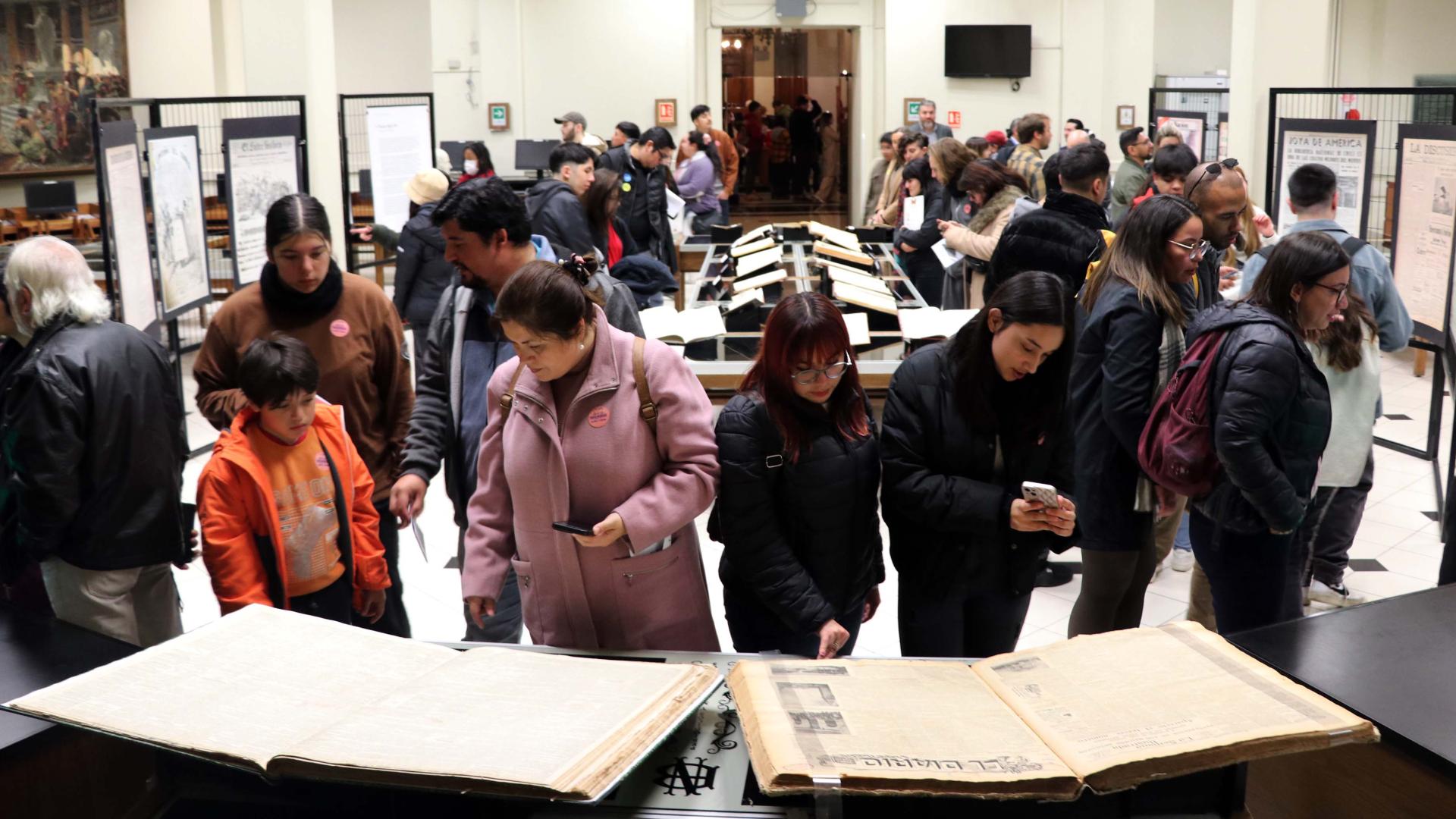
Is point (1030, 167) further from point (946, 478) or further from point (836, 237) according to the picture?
point (946, 478)

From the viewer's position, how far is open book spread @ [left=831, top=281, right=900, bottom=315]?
19.3 feet

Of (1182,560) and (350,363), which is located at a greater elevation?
(350,363)

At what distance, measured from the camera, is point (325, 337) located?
3.43 m

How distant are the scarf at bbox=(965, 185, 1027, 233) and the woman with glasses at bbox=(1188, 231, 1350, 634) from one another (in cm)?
330

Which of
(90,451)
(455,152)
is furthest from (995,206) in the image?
(455,152)

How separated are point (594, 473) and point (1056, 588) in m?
3.25

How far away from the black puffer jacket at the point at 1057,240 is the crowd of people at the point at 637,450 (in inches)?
34.2

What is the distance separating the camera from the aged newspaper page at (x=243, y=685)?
67.1 inches

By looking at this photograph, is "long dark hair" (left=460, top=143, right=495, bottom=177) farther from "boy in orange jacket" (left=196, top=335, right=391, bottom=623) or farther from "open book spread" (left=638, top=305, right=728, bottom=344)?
"boy in orange jacket" (left=196, top=335, right=391, bottom=623)

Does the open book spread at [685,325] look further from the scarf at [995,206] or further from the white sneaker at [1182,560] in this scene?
the white sneaker at [1182,560]

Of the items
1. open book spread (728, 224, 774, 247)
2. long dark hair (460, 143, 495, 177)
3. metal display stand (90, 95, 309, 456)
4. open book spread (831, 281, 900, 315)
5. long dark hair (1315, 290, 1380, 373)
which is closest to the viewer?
long dark hair (1315, 290, 1380, 373)

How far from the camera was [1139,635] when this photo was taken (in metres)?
1.99

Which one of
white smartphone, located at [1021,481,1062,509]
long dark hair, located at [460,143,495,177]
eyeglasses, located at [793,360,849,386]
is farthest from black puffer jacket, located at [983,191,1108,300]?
long dark hair, located at [460,143,495,177]

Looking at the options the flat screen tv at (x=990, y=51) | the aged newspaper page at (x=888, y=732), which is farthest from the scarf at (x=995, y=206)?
the flat screen tv at (x=990, y=51)
